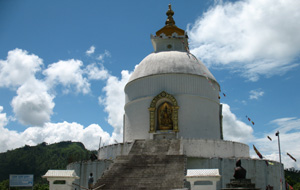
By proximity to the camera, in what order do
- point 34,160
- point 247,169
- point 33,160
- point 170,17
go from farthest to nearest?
point 34,160 < point 33,160 < point 170,17 < point 247,169

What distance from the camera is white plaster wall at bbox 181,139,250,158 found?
1741 centimetres

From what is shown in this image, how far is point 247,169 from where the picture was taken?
16.8 meters

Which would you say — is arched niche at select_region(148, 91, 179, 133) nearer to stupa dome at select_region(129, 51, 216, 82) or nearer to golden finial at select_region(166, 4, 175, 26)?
stupa dome at select_region(129, 51, 216, 82)

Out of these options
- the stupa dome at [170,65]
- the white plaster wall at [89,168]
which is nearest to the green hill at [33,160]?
the stupa dome at [170,65]

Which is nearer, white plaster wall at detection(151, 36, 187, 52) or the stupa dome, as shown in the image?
the stupa dome

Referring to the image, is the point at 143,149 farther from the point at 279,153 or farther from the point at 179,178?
the point at 279,153

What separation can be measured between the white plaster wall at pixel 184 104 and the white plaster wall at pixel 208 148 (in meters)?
2.89

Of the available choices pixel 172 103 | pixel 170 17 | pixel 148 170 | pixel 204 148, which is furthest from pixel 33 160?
pixel 148 170

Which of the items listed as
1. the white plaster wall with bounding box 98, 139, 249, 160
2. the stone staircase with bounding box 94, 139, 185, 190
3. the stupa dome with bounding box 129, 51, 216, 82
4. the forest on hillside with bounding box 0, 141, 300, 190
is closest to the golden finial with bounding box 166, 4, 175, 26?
the stupa dome with bounding box 129, 51, 216, 82

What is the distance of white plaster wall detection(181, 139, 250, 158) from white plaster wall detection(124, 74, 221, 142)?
9.49 feet

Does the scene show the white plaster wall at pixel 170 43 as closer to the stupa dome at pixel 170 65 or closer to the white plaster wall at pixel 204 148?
the stupa dome at pixel 170 65

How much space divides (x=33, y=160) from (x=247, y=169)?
189 feet

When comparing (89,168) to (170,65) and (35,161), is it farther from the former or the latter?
(35,161)

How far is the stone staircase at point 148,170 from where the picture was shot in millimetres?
13258
